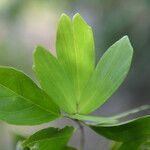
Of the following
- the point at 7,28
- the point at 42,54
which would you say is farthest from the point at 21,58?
the point at 42,54

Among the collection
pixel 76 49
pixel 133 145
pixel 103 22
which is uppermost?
pixel 103 22

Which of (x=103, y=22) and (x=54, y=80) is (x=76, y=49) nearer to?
(x=54, y=80)

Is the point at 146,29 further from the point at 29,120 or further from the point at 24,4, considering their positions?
the point at 29,120

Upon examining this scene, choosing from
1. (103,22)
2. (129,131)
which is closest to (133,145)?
(129,131)

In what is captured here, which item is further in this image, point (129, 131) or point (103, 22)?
point (103, 22)

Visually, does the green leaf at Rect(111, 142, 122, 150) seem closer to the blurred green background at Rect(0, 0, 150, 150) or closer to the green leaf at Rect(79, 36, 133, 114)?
the green leaf at Rect(79, 36, 133, 114)

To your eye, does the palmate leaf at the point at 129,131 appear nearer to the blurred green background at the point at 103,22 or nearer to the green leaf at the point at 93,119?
the green leaf at the point at 93,119

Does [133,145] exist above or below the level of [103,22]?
below
